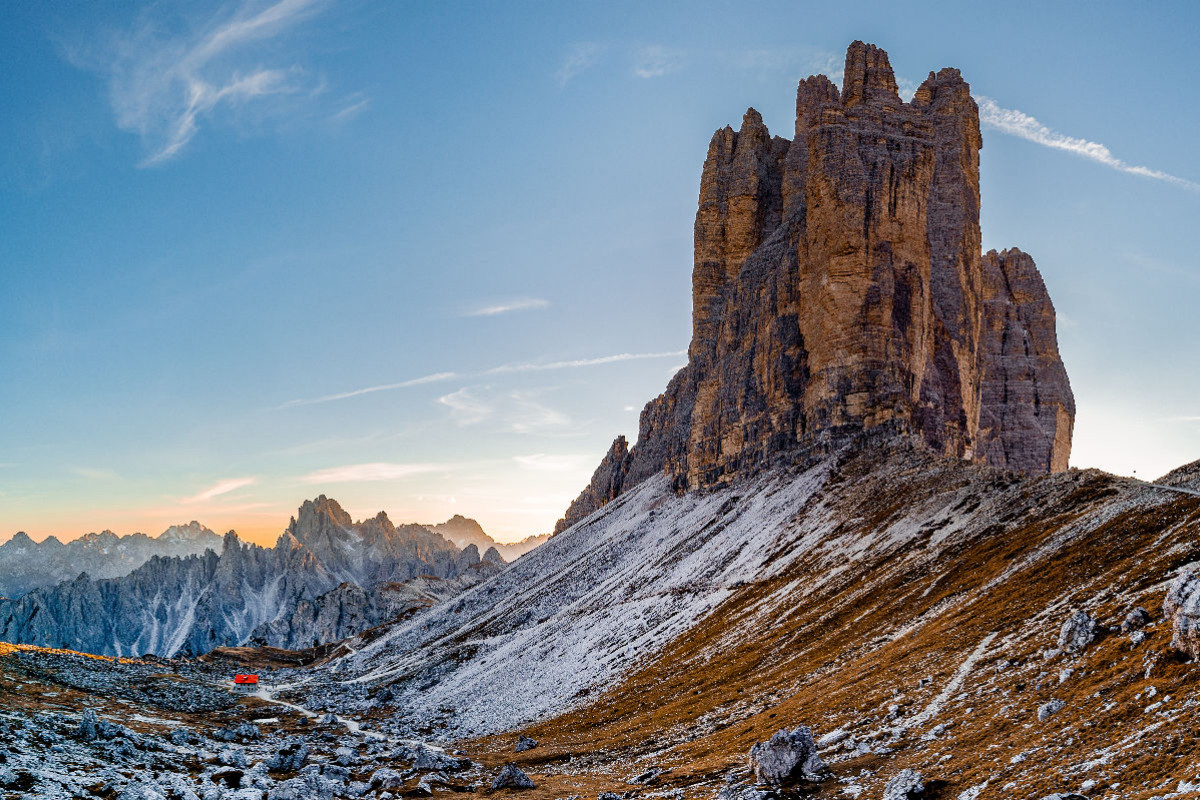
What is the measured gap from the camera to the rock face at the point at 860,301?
123 meters

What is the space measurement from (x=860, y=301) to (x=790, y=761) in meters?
108

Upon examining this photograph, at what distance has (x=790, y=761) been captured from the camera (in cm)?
2566

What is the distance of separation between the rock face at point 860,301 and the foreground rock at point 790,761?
93658 mm

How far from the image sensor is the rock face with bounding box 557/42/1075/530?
123 m

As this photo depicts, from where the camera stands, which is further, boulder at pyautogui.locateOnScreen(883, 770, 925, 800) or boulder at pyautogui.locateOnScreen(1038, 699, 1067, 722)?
boulder at pyautogui.locateOnScreen(1038, 699, 1067, 722)

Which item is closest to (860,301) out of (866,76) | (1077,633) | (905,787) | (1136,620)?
(866,76)

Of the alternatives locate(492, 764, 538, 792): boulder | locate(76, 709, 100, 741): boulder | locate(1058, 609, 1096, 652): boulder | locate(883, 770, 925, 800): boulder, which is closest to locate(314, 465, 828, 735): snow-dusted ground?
locate(492, 764, 538, 792): boulder

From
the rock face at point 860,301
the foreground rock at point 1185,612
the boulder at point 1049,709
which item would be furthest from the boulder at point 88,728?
the rock face at point 860,301

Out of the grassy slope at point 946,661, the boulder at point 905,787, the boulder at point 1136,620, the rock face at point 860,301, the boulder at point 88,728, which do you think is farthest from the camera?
the rock face at point 860,301

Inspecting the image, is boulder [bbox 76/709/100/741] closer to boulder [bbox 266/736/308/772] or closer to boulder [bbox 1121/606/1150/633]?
boulder [bbox 266/736/308/772]

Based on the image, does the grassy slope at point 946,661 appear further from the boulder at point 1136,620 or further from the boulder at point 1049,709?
the boulder at point 1136,620

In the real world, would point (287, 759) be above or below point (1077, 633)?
below

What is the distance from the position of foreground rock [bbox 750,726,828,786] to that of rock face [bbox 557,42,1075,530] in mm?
93658

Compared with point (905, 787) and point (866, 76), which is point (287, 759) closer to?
point (905, 787)
